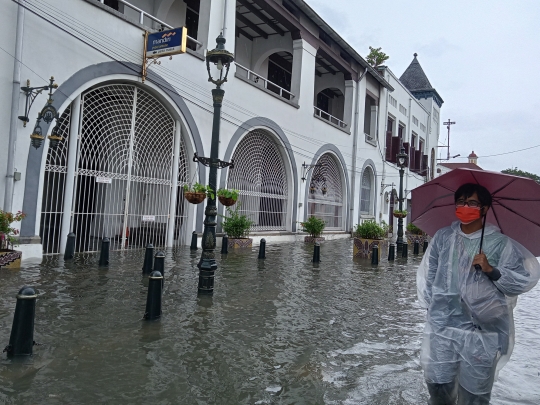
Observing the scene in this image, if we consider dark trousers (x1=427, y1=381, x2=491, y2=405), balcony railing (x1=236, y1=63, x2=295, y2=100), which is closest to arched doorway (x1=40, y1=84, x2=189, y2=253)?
balcony railing (x1=236, y1=63, x2=295, y2=100)

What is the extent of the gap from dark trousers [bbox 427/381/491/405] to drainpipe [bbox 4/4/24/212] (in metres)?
8.86

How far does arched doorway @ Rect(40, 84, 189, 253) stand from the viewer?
1096 centimetres

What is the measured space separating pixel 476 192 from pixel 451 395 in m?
1.32

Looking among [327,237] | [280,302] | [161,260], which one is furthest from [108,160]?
[327,237]

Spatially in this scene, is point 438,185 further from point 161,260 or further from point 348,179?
point 348,179

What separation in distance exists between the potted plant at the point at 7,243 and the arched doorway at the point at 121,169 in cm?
197

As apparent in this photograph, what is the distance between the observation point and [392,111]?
30094 millimetres

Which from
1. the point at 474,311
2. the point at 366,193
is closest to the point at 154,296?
the point at 474,311

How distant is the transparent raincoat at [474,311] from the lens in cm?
270

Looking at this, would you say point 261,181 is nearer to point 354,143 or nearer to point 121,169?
point 121,169

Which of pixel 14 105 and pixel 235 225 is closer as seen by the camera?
pixel 14 105

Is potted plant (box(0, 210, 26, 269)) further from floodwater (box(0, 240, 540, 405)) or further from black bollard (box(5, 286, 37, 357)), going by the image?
black bollard (box(5, 286, 37, 357))

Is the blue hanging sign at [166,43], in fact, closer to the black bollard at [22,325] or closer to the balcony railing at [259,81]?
the balcony railing at [259,81]

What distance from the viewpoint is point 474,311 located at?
2.77 m
